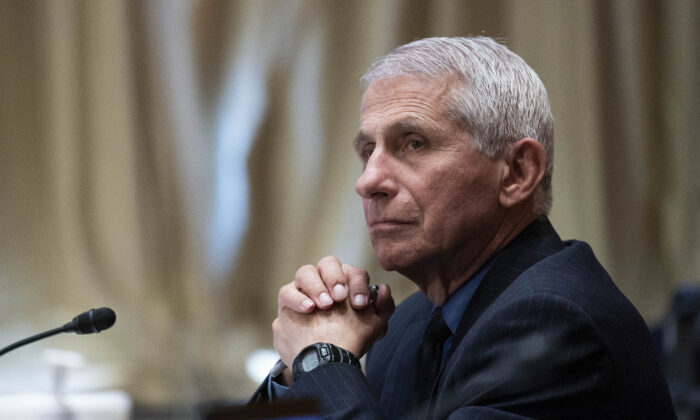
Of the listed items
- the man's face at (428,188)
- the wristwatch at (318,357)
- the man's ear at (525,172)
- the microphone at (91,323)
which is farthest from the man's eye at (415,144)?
the microphone at (91,323)

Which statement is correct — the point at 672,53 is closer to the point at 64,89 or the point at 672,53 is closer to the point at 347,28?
the point at 347,28

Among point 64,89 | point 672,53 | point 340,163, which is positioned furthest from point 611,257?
point 64,89

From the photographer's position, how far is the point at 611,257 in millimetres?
2918

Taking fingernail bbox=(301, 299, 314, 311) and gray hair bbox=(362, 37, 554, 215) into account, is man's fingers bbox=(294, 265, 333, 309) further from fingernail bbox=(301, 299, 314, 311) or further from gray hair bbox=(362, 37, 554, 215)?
gray hair bbox=(362, 37, 554, 215)

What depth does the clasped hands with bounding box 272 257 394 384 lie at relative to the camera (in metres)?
1.34

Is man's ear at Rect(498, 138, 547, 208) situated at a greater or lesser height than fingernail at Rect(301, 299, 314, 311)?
greater

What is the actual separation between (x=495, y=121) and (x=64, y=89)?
5.78ft

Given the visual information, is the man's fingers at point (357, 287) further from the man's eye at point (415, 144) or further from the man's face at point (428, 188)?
the man's eye at point (415, 144)

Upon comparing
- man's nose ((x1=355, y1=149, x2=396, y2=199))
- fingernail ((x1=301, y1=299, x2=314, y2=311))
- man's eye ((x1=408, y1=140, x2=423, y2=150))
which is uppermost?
man's eye ((x1=408, y1=140, x2=423, y2=150))

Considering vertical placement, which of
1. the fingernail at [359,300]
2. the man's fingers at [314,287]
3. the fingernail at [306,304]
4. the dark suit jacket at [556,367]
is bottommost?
the dark suit jacket at [556,367]

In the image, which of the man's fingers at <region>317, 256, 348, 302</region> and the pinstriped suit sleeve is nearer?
the pinstriped suit sleeve

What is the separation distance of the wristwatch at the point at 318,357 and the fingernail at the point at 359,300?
128 millimetres

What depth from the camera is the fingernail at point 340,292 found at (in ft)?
4.53

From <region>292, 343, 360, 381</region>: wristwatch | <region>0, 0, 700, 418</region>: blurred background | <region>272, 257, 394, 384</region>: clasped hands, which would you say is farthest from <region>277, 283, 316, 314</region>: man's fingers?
<region>0, 0, 700, 418</region>: blurred background
